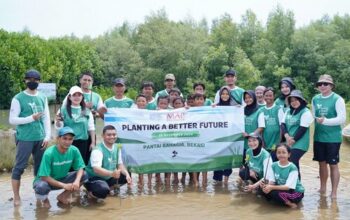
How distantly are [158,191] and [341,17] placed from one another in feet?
115

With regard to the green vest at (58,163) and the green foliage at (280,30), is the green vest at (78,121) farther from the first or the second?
the green foliage at (280,30)

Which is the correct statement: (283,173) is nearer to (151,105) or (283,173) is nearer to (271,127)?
(271,127)

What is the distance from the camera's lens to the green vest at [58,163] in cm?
589

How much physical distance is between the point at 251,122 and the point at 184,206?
1.83m

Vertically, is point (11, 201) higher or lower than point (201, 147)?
lower

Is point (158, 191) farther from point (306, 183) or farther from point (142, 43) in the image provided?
point (142, 43)

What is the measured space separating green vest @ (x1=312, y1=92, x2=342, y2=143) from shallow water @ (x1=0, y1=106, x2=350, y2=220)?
898 millimetres

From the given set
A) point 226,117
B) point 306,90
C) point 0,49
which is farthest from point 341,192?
point 306,90

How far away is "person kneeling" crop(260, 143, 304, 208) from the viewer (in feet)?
19.5

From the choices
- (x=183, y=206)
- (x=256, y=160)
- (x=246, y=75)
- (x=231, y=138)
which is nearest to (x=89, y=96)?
(x=183, y=206)

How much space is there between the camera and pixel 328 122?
621 centimetres

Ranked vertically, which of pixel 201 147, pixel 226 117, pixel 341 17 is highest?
pixel 341 17

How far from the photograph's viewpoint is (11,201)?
6504 millimetres

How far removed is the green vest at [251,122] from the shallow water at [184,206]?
97 cm
